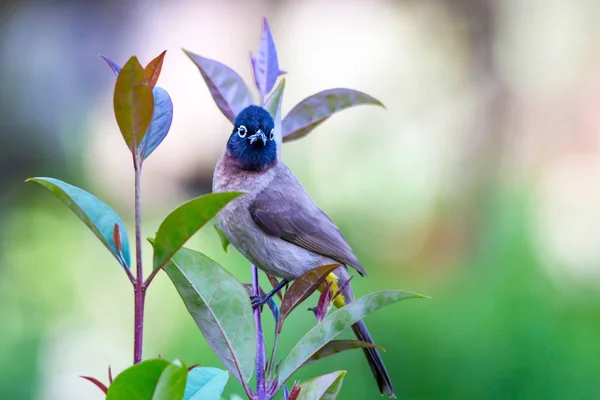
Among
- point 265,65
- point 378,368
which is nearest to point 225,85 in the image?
point 265,65

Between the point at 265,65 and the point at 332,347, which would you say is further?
the point at 265,65

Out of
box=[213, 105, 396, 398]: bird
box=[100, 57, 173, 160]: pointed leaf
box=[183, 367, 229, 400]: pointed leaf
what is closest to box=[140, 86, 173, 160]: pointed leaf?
box=[100, 57, 173, 160]: pointed leaf

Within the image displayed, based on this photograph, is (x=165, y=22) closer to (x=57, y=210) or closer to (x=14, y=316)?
(x=57, y=210)

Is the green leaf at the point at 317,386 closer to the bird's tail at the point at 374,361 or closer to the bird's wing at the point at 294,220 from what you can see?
the bird's tail at the point at 374,361

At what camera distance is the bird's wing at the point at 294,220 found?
151 cm

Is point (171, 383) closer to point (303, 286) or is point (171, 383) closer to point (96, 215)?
point (96, 215)

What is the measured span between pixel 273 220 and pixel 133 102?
89 centimetres

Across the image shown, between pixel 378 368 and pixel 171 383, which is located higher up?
pixel 171 383

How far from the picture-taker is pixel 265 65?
103cm

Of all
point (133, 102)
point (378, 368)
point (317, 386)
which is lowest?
point (378, 368)

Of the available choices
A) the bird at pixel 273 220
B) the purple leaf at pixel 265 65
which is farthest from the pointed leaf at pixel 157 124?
the bird at pixel 273 220

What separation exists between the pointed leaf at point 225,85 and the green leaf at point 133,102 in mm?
342

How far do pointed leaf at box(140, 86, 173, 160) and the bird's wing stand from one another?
0.79 m

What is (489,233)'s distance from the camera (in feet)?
9.67
